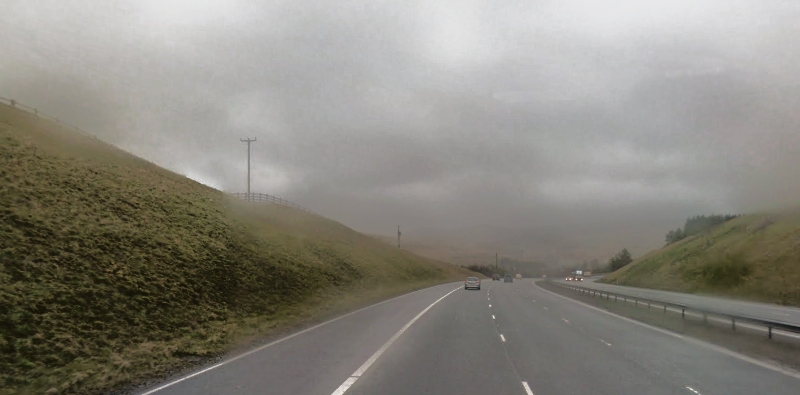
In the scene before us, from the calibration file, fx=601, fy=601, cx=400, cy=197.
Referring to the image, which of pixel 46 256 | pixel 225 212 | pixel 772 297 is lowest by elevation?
pixel 772 297

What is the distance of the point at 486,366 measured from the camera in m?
12.9

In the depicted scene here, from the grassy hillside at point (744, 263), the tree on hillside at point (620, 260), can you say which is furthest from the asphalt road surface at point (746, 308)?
the tree on hillside at point (620, 260)

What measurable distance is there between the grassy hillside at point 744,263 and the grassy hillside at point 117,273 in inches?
1302

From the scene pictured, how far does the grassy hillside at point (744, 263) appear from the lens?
163ft

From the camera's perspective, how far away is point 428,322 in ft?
80.4

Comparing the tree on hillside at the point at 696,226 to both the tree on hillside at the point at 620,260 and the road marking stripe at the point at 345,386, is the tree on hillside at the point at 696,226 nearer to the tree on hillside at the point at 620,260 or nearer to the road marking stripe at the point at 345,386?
the tree on hillside at the point at 620,260

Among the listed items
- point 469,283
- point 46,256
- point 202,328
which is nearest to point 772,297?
point 469,283

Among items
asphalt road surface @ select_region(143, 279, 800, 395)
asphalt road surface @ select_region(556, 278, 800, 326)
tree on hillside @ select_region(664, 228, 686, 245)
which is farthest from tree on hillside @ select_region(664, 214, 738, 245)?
asphalt road surface @ select_region(143, 279, 800, 395)

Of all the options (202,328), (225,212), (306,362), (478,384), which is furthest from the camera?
(225,212)

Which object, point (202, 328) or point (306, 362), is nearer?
point (306, 362)

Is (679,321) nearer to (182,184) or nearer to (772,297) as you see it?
(772,297)

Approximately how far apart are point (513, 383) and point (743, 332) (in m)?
11.0

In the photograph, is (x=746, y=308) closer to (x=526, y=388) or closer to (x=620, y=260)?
(x=526, y=388)

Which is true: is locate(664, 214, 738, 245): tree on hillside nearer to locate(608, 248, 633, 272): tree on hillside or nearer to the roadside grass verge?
locate(608, 248, 633, 272): tree on hillside
